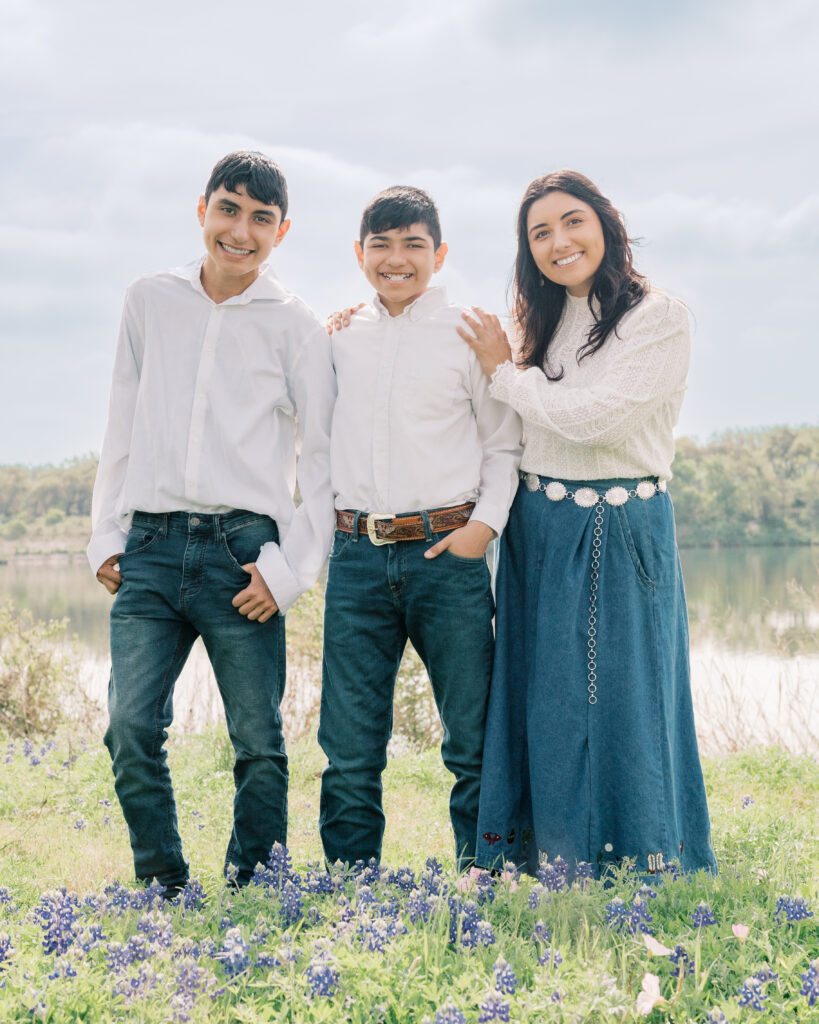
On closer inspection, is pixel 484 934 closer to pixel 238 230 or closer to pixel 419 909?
pixel 419 909

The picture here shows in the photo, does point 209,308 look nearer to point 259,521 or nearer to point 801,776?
point 259,521

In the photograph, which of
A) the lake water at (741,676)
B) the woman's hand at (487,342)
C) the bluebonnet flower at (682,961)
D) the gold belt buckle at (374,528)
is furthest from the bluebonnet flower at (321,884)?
the lake water at (741,676)

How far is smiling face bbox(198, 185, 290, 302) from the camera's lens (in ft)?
9.59

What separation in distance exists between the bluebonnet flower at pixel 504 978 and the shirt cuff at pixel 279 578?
1.30m

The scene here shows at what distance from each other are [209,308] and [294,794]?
109 inches

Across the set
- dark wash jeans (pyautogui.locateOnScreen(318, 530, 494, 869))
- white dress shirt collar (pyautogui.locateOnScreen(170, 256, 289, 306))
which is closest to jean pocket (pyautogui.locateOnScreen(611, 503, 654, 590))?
dark wash jeans (pyautogui.locateOnScreen(318, 530, 494, 869))

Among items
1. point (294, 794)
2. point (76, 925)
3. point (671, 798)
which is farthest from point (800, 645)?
point (76, 925)

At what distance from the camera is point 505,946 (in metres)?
2.02

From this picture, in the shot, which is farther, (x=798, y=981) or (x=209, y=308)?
(x=209, y=308)

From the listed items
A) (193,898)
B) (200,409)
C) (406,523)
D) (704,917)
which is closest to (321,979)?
(193,898)

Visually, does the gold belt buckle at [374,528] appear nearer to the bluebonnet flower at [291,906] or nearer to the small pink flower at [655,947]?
the bluebonnet flower at [291,906]

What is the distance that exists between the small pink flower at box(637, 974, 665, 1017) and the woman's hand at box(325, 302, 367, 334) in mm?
2157

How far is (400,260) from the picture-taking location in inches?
116

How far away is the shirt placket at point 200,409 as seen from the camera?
2879 mm
